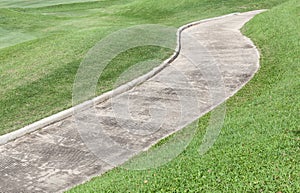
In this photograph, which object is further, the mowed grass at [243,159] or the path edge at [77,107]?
the path edge at [77,107]

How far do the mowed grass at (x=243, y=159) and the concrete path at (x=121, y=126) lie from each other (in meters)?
0.70

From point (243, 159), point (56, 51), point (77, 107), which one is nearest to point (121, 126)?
point (77, 107)

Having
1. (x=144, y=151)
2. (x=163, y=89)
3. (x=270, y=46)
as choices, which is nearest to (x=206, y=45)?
(x=270, y=46)

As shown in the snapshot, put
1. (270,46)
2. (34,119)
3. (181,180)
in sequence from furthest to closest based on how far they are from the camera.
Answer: (270,46) < (34,119) < (181,180)

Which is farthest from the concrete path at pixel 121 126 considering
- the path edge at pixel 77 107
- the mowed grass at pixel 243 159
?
Answer: the mowed grass at pixel 243 159

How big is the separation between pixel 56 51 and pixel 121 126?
267 inches

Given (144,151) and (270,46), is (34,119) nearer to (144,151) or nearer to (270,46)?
(144,151)

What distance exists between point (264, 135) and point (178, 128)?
237cm

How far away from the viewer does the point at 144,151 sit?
8281 millimetres

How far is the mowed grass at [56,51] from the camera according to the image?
11398 millimetres

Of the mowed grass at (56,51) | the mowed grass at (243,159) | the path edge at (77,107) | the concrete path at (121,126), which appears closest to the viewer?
the mowed grass at (243,159)

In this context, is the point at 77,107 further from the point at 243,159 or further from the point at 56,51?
the point at 243,159

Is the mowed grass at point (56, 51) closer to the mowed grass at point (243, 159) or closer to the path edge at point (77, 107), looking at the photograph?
the path edge at point (77, 107)

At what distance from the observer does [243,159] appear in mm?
6594
